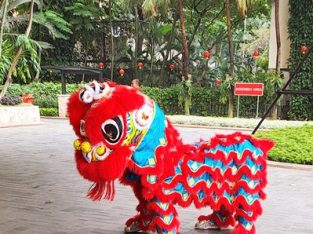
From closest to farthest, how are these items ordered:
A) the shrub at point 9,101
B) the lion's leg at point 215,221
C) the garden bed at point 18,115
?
1. the lion's leg at point 215,221
2. the garden bed at point 18,115
3. the shrub at point 9,101

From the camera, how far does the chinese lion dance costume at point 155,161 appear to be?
4.29 m

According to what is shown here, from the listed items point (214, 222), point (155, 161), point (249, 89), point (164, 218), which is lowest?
point (214, 222)

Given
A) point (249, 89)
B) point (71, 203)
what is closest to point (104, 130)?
point (71, 203)

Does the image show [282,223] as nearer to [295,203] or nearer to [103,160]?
[295,203]

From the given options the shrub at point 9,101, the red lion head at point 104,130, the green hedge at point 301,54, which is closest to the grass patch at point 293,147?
the red lion head at point 104,130

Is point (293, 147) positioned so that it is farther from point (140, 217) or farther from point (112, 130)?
Result: point (112, 130)

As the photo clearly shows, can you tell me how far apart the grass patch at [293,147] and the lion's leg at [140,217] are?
519 cm

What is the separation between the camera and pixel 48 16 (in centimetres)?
2581

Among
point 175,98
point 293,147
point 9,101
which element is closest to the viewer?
point 293,147

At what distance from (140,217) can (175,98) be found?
59.5ft

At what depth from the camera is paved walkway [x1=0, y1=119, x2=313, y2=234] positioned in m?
5.53

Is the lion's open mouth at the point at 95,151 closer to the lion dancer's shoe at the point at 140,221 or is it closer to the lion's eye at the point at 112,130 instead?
the lion's eye at the point at 112,130

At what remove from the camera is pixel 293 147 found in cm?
1017

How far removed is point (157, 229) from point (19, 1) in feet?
47.0
